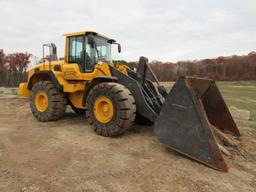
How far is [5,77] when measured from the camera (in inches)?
1394

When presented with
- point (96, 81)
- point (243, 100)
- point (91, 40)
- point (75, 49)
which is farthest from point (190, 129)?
point (243, 100)

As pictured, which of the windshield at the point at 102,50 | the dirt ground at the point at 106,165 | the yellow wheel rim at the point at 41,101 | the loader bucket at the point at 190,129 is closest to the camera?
the dirt ground at the point at 106,165

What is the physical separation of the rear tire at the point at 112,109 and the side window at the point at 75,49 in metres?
1.39

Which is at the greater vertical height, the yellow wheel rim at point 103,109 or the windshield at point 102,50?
the windshield at point 102,50

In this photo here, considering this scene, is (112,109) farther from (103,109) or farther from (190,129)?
(190,129)

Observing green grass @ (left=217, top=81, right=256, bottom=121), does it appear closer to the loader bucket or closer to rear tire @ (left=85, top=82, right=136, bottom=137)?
the loader bucket

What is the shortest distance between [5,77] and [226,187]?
38338mm

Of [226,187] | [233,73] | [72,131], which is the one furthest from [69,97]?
[233,73]

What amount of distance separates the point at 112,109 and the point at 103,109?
35cm

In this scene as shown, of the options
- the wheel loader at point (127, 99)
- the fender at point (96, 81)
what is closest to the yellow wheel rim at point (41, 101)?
the wheel loader at point (127, 99)

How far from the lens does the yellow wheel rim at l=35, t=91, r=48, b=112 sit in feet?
21.6

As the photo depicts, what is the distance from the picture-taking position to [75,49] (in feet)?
20.6

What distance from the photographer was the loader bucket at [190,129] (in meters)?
3.56

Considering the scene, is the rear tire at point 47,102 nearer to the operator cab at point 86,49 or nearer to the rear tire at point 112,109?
the operator cab at point 86,49
